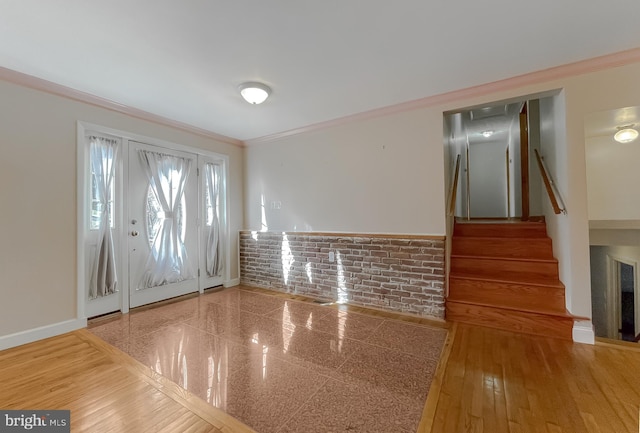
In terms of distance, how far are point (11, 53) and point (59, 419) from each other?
2834mm

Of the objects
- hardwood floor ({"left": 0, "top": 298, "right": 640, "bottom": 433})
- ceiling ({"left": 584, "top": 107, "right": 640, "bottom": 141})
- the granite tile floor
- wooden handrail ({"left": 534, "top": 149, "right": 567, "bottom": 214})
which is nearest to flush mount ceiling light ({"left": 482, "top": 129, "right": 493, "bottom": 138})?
ceiling ({"left": 584, "top": 107, "right": 640, "bottom": 141})

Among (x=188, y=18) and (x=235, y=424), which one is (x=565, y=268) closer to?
(x=235, y=424)

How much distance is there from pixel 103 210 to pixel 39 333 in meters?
1.36

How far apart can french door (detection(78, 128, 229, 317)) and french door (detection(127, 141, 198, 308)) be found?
0.01m

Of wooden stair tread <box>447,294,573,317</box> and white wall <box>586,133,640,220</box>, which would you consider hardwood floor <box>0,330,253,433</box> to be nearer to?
wooden stair tread <box>447,294,573,317</box>

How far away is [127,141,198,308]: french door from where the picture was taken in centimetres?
346

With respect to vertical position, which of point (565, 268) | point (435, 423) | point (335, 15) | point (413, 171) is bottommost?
point (435, 423)

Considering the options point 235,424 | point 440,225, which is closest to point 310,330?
point 235,424

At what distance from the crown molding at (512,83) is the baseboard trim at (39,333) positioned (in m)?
3.86

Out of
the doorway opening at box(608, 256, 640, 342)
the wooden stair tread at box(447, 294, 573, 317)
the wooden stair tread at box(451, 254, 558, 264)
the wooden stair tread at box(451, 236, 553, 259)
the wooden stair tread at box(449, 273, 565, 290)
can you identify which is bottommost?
the doorway opening at box(608, 256, 640, 342)

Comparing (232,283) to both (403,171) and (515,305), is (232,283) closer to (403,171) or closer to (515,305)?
(403,171)

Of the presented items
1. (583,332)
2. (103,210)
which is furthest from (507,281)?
(103,210)

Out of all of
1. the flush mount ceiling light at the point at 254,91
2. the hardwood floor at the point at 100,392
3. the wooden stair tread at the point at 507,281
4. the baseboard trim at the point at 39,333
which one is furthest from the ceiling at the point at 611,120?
the baseboard trim at the point at 39,333

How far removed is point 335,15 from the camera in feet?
5.95
